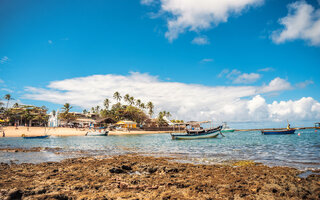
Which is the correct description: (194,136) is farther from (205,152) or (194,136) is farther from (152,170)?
(152,170)

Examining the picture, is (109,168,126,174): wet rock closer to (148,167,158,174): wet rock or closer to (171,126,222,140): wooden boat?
(148,167,158,174): wet rock

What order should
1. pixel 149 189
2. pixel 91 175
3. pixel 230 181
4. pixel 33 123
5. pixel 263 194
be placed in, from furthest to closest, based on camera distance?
pixel 33 123, pixel 91 175, pixel 230 181, pixel 149 189, pixel 263 194

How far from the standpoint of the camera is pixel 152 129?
84.2 metres

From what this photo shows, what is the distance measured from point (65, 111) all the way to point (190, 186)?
71320 mm

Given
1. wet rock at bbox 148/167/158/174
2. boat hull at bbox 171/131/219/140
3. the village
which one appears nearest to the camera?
wet rock at bbox 148/167/158/174

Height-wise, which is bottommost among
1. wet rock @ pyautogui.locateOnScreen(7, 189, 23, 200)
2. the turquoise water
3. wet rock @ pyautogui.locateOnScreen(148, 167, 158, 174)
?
the turquoise water

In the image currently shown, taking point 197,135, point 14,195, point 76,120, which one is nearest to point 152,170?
point 14,195

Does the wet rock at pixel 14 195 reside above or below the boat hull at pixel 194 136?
above

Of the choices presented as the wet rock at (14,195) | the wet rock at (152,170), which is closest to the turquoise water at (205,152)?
the wet rock at (152,170)

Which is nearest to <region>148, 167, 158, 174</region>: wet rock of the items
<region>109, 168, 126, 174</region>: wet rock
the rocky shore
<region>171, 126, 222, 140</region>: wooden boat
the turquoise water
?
the rocky shore

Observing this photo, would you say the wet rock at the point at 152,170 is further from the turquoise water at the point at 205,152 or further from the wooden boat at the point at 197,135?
the wooden boat at the point at 197,135

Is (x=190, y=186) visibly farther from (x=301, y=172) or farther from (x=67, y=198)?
(x=301, y=172)

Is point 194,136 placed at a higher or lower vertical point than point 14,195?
lower

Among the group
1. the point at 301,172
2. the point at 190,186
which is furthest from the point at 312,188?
the point at 190,186
